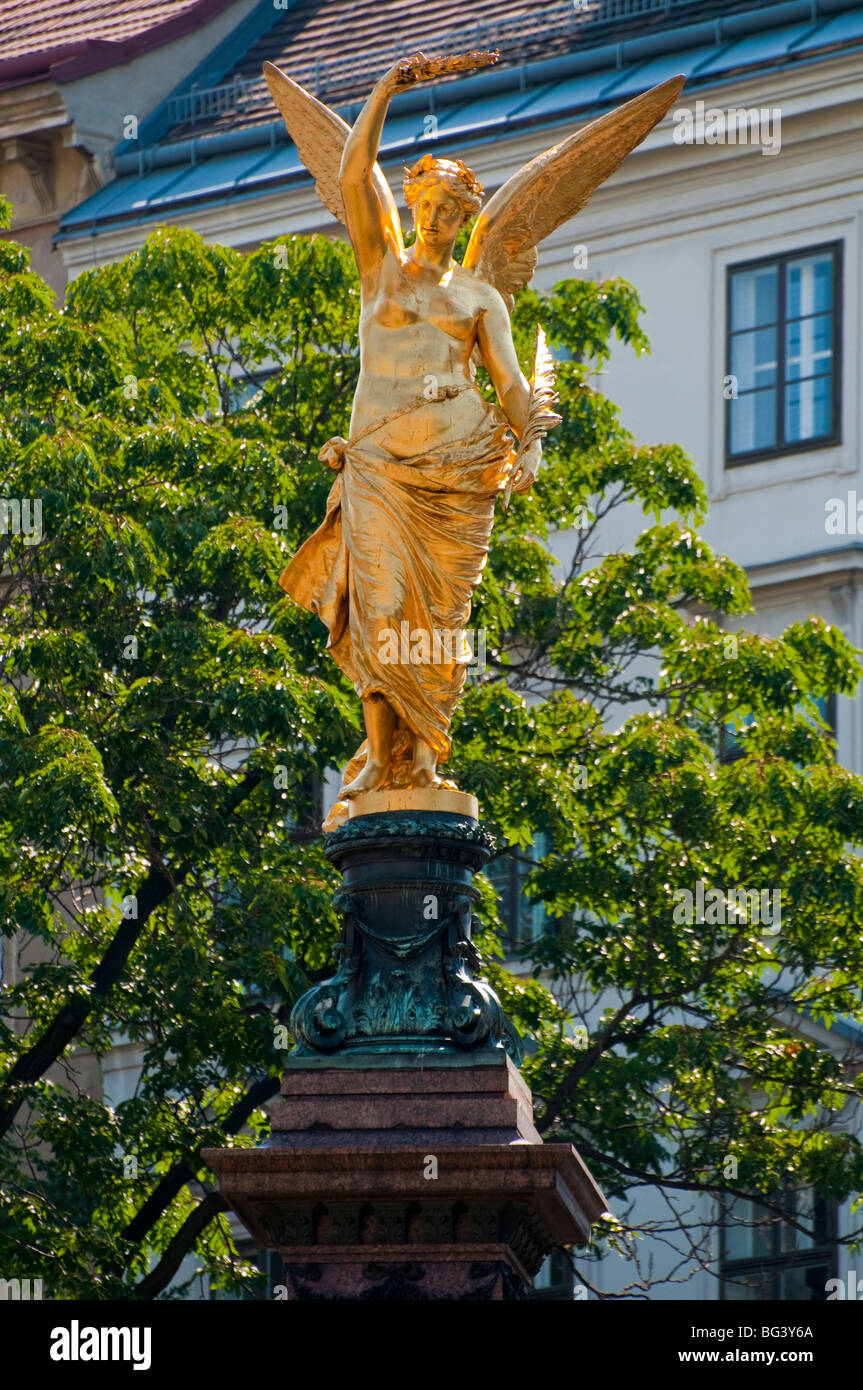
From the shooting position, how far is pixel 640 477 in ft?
84.5

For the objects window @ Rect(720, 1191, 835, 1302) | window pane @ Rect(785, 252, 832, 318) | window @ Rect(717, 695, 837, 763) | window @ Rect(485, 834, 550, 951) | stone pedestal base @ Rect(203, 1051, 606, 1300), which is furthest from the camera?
window pane @ Rect(785, 252, 832, 318)

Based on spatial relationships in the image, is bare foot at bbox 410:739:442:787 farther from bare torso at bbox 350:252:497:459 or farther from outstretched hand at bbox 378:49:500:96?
outstretched hand at bbox 378:49:500:96

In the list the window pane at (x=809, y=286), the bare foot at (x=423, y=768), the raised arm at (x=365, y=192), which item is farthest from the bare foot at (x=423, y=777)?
the window pane at (x=809, y=286)

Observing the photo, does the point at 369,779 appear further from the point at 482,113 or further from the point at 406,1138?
the point at 482,113

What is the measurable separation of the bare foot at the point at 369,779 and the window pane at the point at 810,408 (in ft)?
53.9

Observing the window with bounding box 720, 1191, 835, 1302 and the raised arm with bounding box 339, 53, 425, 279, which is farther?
the window with bounding box 720, 1191, 835, 1302

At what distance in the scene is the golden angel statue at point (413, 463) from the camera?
1548 centimetres

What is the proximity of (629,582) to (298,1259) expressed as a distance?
11435 mm

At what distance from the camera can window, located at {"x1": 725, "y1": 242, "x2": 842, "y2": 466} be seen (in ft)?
103

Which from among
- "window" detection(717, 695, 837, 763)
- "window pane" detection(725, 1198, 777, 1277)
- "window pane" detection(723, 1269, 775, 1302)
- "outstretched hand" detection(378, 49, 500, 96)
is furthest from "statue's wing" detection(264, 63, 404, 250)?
"window pane" detection(725, 1198, 777, 1277)
